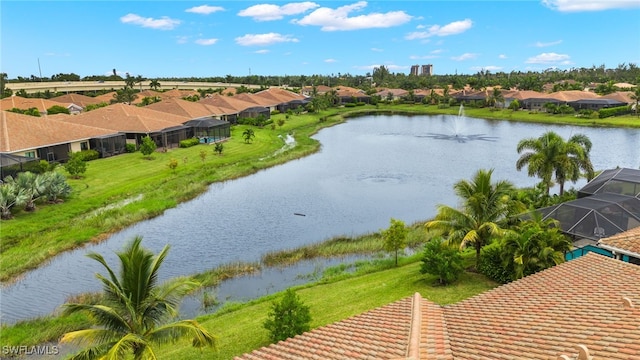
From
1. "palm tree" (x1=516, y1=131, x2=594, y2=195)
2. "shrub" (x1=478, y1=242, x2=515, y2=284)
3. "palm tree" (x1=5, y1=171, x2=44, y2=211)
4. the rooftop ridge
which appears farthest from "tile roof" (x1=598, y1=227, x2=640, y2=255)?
"palm tree" (x1=5, y1=171, x2=44, y2=211)

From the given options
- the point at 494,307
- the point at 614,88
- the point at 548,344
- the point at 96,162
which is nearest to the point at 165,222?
the point at 96,162

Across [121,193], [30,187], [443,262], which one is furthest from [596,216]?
[30,187]

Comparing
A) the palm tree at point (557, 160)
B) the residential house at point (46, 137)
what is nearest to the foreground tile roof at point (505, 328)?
the palm tree at point (557, 160)

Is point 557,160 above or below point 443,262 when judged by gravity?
above

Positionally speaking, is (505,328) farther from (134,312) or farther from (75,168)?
(75,168)

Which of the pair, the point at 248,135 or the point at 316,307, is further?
the point at 248,135

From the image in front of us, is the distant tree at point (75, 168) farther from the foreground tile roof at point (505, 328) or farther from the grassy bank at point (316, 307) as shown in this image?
the foreground tile roof at point (505, 328)

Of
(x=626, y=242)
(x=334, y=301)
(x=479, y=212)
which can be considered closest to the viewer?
(x=626, y=242)
